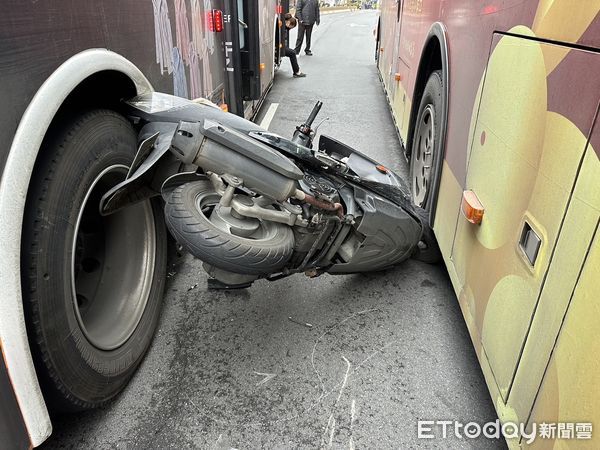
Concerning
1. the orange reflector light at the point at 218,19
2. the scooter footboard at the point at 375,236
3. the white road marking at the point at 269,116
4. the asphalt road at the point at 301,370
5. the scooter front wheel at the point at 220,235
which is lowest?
the white road marking at the point at 269,116

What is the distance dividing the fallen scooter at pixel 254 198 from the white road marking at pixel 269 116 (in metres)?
3.79

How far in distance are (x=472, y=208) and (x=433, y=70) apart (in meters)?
1.93

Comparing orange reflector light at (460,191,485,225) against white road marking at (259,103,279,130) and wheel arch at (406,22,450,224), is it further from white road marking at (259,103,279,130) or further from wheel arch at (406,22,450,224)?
white road marking at (259,103,279,130)

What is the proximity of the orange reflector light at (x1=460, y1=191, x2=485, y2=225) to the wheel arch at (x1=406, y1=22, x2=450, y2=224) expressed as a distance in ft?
2.41

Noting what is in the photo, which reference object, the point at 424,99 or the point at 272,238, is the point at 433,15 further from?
the point at 272,238

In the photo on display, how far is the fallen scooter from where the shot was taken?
6.23ft

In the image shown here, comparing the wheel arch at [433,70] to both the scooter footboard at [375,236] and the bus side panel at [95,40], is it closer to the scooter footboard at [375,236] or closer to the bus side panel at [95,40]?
the scooter footboard at [375,236]

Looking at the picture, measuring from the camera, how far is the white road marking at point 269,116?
654 cm

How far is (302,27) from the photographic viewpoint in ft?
41.5

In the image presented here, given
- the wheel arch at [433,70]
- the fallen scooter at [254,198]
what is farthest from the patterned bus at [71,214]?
the wheel arch at [433,70]

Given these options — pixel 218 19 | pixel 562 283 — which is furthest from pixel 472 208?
pixel 218 19

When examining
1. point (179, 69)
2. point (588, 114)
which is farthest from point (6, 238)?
point (179, 69)

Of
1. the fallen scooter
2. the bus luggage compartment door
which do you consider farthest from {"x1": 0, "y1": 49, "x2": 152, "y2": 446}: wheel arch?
the bus luggage compartment door

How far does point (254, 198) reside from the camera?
7.07 ft
